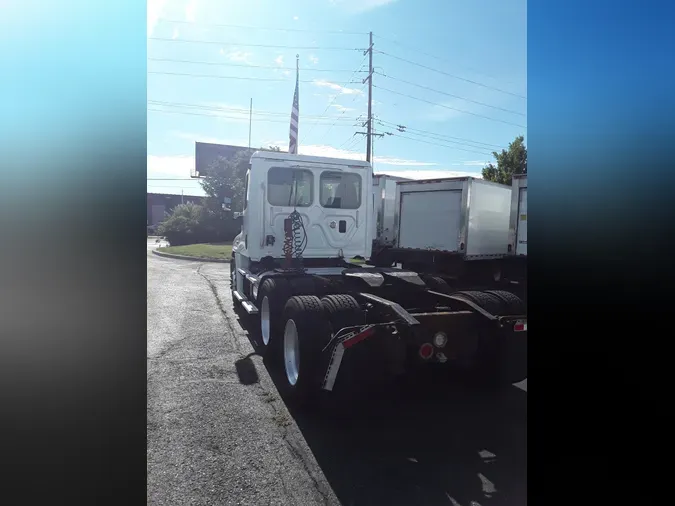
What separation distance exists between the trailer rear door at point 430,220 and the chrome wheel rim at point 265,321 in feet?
22.4

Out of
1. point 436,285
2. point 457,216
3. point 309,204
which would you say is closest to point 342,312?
point 436,285

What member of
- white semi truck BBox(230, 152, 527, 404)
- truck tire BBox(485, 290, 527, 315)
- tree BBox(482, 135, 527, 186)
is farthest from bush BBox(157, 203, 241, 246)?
truck tire BBox(485, 290, 527, 315)

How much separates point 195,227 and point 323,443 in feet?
89.9

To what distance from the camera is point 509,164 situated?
18656 millimetres

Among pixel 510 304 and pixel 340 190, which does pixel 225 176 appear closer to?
pixel 340 190

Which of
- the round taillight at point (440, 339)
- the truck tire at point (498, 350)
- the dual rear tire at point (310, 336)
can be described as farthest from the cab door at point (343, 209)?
the round taillight at point (440, 339)

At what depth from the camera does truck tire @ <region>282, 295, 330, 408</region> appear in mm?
3984

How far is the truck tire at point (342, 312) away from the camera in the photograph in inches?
166

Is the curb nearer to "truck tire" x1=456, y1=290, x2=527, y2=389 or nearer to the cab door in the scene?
the cab door

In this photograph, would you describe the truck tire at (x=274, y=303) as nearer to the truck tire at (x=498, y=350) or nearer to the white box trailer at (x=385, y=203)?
the truck tire at (x=498, y=350)

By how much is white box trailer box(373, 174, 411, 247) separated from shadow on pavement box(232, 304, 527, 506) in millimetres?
9237
